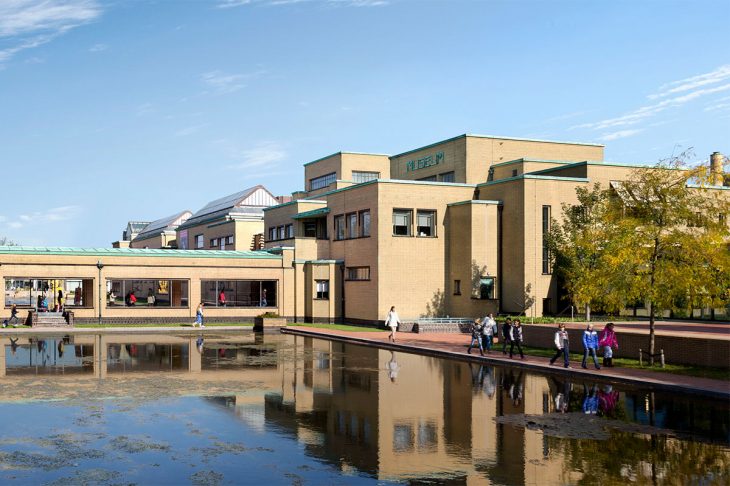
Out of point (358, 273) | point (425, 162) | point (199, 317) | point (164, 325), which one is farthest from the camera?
point (425, 162)

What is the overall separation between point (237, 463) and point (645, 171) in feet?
74.0

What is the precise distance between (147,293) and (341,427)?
1728 inches

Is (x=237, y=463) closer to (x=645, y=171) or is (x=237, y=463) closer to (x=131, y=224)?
(x=645, y=171)

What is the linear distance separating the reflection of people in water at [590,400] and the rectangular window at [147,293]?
37.9m

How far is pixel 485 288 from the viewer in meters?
49.1

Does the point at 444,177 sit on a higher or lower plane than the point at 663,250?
higher

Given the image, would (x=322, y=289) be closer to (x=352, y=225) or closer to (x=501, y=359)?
(x=352, y=225)

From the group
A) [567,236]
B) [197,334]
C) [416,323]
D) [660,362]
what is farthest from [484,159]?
[660,362]

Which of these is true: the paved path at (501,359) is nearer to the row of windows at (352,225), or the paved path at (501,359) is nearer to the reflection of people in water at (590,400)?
the reflection of people in water at (590,400)

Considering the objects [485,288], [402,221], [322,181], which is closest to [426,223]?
[402,221]

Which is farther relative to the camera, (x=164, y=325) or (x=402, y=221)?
(x=164, y=325)

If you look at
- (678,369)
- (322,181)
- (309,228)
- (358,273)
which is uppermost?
(322,181)

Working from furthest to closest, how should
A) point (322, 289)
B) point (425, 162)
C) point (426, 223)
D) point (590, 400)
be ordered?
1. point (425, 162)
2. point (322, 289)
3. point (426, 223)
4. point (590, 400)

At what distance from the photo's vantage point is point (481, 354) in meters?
32.8
